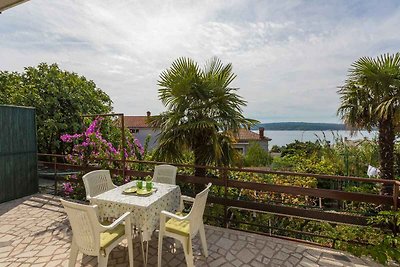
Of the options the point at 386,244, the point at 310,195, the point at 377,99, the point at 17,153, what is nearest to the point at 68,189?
the point at 17,153

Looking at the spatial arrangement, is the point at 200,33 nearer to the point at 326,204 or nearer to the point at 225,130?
the point at 225,130

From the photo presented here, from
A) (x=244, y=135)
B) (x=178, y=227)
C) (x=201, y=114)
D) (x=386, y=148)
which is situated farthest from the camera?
(x=244, y=135)

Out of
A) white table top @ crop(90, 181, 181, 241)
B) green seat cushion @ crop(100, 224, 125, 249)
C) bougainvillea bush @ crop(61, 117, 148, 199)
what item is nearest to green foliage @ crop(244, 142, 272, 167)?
Result: bougainvillea bush @ crop(61, 117, 148, 199)

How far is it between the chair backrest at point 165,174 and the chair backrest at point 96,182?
0.69m

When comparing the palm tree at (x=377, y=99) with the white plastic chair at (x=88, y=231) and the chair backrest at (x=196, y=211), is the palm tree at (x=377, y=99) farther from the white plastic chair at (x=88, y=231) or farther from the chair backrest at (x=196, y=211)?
the white plastic chair at (x=88, y=231)

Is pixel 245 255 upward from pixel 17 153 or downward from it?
downward

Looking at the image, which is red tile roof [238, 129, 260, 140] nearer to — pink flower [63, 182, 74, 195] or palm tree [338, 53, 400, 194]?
palm tree [338, 53, 400, 194]

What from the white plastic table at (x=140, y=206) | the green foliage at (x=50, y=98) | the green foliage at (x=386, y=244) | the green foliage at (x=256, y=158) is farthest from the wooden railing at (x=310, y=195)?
the green foliage at (x=256, y=158)

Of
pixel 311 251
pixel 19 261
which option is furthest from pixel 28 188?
pixel 311 251

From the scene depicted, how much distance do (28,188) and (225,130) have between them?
4617 mm

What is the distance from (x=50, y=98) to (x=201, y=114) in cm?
676

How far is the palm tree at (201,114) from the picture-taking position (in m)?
3.80

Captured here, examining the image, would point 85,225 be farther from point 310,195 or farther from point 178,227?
point 310,195

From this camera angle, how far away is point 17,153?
16.1ft
